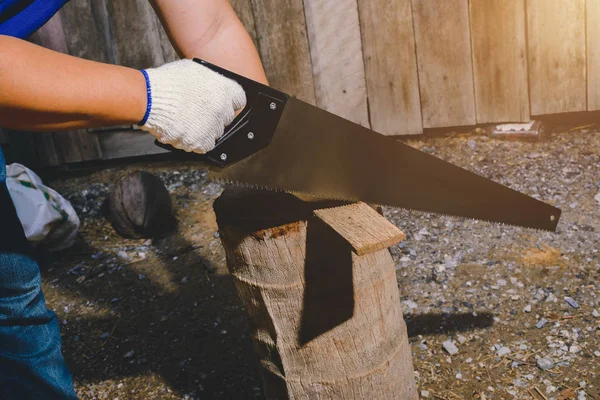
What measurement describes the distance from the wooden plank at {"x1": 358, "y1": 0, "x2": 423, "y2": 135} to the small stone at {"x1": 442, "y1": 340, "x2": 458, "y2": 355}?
2168mm

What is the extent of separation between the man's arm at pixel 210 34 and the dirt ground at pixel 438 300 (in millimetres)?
708

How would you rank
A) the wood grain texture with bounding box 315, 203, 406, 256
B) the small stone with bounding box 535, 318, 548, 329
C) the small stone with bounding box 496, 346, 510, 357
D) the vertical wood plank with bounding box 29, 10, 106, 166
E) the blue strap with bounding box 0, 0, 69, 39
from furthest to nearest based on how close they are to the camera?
the vertical wood plank with bounding box 29, 10, 106, 166
the small stone with bounding box 535, 318, 548, 329
the small stone with bounding box 496, 346, 510, 357
the blue strap with bounding box 0, 0, 69, 39
the wood grain texture with bounding box 315, 203, 406, 256

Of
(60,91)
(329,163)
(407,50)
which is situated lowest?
(329,163)

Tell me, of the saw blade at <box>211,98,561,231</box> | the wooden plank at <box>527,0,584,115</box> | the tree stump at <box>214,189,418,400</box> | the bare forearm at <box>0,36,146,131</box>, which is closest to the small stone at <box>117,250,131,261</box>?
the tree stump at <box>214,189,418,400</box>

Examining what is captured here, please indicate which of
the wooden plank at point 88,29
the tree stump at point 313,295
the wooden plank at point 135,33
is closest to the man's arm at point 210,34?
the tree stump at point 313,295

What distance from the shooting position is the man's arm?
6.24 ft

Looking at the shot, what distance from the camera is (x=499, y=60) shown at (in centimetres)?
400

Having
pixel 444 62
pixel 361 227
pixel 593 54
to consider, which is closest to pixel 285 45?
pixel 444 62

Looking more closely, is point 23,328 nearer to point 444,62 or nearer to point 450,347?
point 450,347

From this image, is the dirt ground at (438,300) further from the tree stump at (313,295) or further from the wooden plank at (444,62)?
the tree stump at (313,295)

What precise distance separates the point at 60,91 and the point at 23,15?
54 cm

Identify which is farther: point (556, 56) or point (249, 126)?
point (556, 56)

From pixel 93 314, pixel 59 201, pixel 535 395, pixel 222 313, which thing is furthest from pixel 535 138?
pixel 59 201

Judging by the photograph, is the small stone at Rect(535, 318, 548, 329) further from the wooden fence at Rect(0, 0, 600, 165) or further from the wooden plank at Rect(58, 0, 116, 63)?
the wooden plank at Rect(58, 0, 116, 63)
